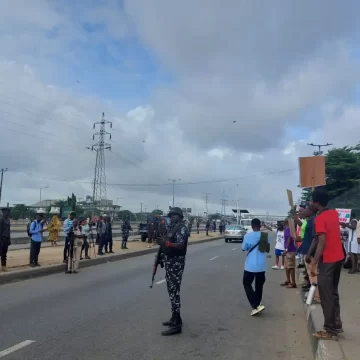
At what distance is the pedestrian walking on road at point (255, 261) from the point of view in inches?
317

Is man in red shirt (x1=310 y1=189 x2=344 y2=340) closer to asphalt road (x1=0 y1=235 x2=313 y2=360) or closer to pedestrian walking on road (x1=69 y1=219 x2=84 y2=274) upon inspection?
asphalt road (x1=0 y1=235 x2=313 y2=360)

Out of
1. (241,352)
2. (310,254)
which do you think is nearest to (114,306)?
(241,352)

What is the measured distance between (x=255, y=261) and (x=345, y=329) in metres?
1.95

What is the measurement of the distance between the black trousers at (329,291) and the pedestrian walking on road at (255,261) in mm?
2213

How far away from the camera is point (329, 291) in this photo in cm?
575

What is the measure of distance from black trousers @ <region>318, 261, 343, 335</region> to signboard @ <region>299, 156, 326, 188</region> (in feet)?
12.0

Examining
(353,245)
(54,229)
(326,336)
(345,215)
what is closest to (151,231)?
(54,229)

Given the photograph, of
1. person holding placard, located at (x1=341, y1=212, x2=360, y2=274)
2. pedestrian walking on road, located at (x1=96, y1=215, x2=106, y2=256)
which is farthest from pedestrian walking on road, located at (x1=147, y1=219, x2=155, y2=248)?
person holding placard, located at (x1=341, y1=212, x2=360, y2=274)

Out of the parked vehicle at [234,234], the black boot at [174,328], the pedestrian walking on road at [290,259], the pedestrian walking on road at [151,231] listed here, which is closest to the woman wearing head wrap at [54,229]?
the pedestrian walking on road at [151,231]

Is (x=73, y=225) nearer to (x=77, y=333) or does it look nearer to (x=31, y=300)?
(x=31, y=300)

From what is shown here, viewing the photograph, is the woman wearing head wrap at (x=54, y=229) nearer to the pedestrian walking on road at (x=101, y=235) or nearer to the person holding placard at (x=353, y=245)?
the pedestrian walking on road at (x=101, y=235)

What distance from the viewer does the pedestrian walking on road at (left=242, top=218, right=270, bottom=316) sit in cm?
805

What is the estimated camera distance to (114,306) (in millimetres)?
8930

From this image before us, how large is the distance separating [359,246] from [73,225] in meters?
9.13
